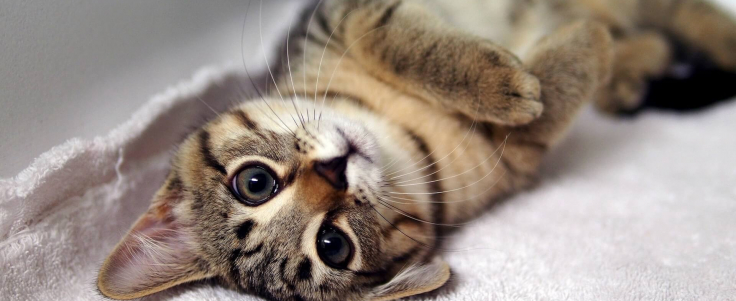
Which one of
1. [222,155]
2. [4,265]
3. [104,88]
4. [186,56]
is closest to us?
[4,265]

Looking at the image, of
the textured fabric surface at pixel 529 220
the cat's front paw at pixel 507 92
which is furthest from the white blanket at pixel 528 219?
the cat's front paw at pixel 507 92

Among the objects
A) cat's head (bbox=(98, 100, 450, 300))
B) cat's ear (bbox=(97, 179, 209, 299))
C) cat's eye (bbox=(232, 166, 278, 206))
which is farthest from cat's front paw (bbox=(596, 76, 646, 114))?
cat's ear (bbox=(97, 179, 209, 299))

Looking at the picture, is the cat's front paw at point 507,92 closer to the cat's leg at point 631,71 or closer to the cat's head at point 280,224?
the cat's head at point 280,224

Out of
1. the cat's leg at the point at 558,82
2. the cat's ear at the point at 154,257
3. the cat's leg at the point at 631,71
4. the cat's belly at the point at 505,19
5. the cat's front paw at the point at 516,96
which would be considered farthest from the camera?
the cat's leg at the point at 631,71

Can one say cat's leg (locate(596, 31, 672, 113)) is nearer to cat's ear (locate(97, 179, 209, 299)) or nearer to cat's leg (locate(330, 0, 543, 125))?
cat's leg (locate(330, 0, 543, 125))

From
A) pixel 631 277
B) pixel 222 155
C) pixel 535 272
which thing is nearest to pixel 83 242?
pixel 222 155

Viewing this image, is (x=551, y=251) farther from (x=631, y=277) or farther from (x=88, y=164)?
(x=88, y=164)

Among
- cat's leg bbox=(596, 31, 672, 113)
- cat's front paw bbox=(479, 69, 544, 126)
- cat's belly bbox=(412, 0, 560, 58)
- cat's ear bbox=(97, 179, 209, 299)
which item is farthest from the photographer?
cat's leg bbox=(596, 31, 672, 113)
